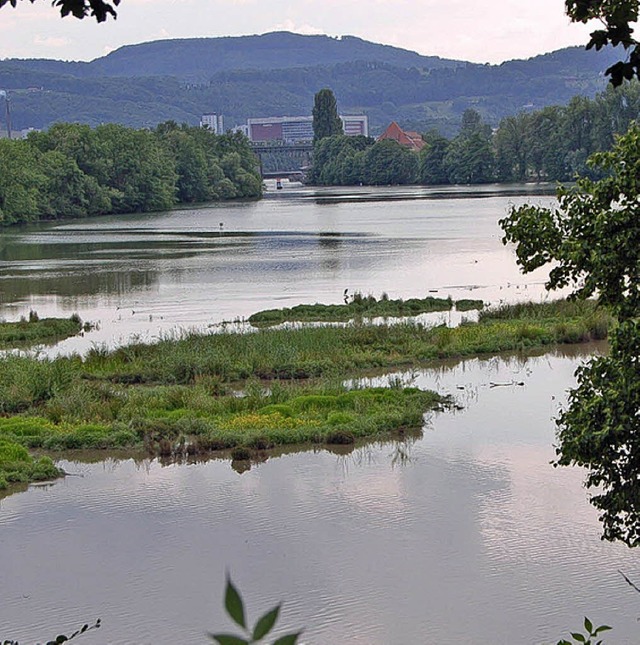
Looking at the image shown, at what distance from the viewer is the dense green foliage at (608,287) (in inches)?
388

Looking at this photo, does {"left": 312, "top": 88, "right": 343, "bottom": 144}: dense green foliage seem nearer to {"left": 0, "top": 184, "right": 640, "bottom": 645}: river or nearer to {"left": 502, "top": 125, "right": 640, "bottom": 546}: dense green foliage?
{"left": 0, "top": 184, "right": 640, "bottom": 645}: river

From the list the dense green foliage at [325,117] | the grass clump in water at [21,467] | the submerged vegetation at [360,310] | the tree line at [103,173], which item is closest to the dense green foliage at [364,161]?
the dense green foliage at [325,117]

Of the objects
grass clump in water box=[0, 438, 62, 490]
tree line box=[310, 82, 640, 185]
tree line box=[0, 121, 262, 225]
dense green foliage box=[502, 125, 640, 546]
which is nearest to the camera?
dense green foliage box=[502, 125, 640, 546]

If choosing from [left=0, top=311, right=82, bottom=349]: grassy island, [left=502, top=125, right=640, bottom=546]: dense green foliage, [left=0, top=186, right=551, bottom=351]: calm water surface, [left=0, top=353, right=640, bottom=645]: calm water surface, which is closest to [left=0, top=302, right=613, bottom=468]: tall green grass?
[left=0, top=353, right=640, bottom=645]: calm water surface

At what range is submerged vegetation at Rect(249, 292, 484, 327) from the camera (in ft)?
107

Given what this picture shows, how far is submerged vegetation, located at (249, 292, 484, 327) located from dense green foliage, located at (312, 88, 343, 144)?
137m

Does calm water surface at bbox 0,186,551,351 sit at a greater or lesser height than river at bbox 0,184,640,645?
greater

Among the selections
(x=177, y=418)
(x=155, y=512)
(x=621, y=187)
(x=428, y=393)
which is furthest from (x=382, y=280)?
(x=621, y=187)

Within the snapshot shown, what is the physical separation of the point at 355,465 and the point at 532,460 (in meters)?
2.79

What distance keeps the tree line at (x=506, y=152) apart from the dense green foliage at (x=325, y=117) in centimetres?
426

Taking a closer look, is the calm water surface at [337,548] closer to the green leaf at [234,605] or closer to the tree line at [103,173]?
the green leaf at [234,605]

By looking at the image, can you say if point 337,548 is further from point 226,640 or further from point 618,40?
point 226,640

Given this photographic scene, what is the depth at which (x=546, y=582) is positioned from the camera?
43.0ft

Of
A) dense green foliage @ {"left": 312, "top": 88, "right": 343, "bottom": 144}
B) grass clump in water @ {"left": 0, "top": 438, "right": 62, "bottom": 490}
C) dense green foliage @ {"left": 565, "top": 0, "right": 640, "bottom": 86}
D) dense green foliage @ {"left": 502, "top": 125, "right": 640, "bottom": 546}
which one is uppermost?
dense green foliage @ {"left": 312, "top": 88, "right": 343, "bottom": 144}
